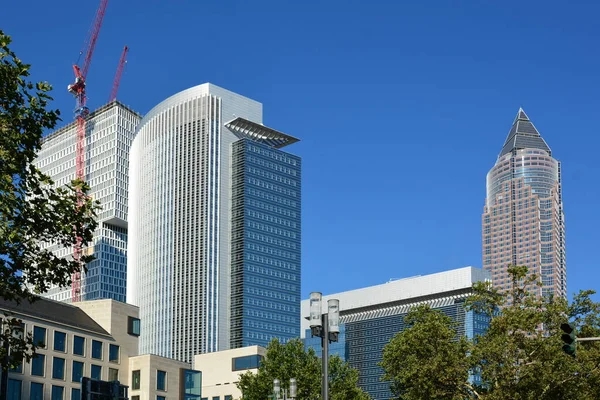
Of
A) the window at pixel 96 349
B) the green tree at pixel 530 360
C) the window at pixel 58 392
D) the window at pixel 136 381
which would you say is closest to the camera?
the green tree at pixel 530 360

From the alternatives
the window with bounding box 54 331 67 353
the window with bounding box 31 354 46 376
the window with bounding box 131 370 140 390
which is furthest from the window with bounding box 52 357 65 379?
the window with bounding box 131 370 140 390

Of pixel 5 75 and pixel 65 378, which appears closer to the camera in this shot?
pixel 5 75

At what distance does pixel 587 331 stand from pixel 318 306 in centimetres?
3745

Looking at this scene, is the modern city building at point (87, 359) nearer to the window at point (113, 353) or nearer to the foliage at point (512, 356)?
the window at point (113, 353)

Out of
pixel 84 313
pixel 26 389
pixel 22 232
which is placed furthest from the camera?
pixel 84 313

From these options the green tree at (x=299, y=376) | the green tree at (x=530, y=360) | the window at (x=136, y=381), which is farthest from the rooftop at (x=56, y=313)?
the green tree at (x=530, y=360)

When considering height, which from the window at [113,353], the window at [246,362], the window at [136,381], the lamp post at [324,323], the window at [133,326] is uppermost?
the window at [133,326]

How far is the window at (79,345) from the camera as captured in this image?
10519cm

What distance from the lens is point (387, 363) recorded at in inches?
2790

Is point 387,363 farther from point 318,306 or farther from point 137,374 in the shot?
point 137,374

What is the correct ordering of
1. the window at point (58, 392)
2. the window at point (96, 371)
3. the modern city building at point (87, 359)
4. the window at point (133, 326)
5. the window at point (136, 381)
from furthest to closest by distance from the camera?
the window at point (133, 326)
the window at point (136, 381)
the window at point (96, 371)
the window at point (58, 392)
the modern city building at point (87, 359)

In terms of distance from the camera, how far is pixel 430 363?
2594 inches

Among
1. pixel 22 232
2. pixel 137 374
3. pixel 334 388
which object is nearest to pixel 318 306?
pixel 22 232

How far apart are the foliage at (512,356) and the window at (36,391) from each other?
145 feet
